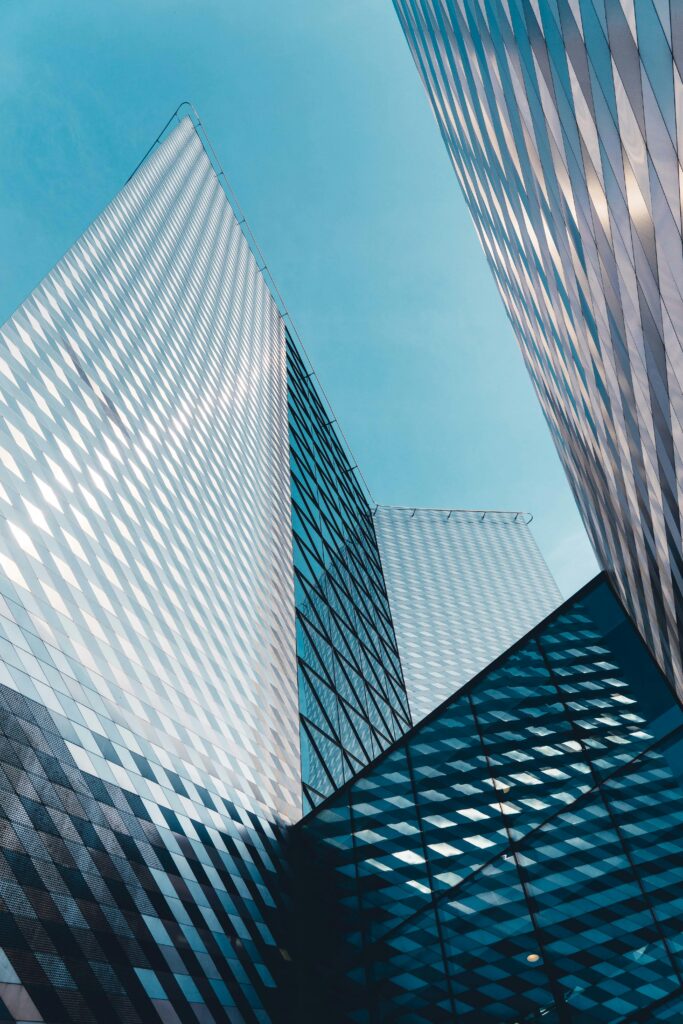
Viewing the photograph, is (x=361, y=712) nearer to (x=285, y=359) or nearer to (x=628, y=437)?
(x=628, y=437)

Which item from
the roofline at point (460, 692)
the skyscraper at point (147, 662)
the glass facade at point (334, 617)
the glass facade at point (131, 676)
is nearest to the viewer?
the glass facade at point (131, 676)

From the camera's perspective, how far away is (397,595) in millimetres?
90062

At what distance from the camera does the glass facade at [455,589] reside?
267ft

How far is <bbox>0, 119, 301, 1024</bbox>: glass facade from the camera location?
16562 mm

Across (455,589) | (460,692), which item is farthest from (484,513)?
(460,692)

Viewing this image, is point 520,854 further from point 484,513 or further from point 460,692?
point 484,513

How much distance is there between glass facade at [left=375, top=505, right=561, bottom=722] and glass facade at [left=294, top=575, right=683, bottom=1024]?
44.6 metres

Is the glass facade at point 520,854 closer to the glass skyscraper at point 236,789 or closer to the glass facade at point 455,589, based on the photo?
the glass skyscraper at point 236,789

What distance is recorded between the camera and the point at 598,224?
60.5 feet

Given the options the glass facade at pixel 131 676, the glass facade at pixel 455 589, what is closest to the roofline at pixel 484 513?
the glass facade at pixel 455 589

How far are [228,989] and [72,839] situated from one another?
752 cm

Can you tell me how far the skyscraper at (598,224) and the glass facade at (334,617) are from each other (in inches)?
636

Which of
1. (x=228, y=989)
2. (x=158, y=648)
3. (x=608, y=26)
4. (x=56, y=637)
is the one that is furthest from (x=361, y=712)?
(x=608, y=26)

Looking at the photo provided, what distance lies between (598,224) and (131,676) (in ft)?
58.6
